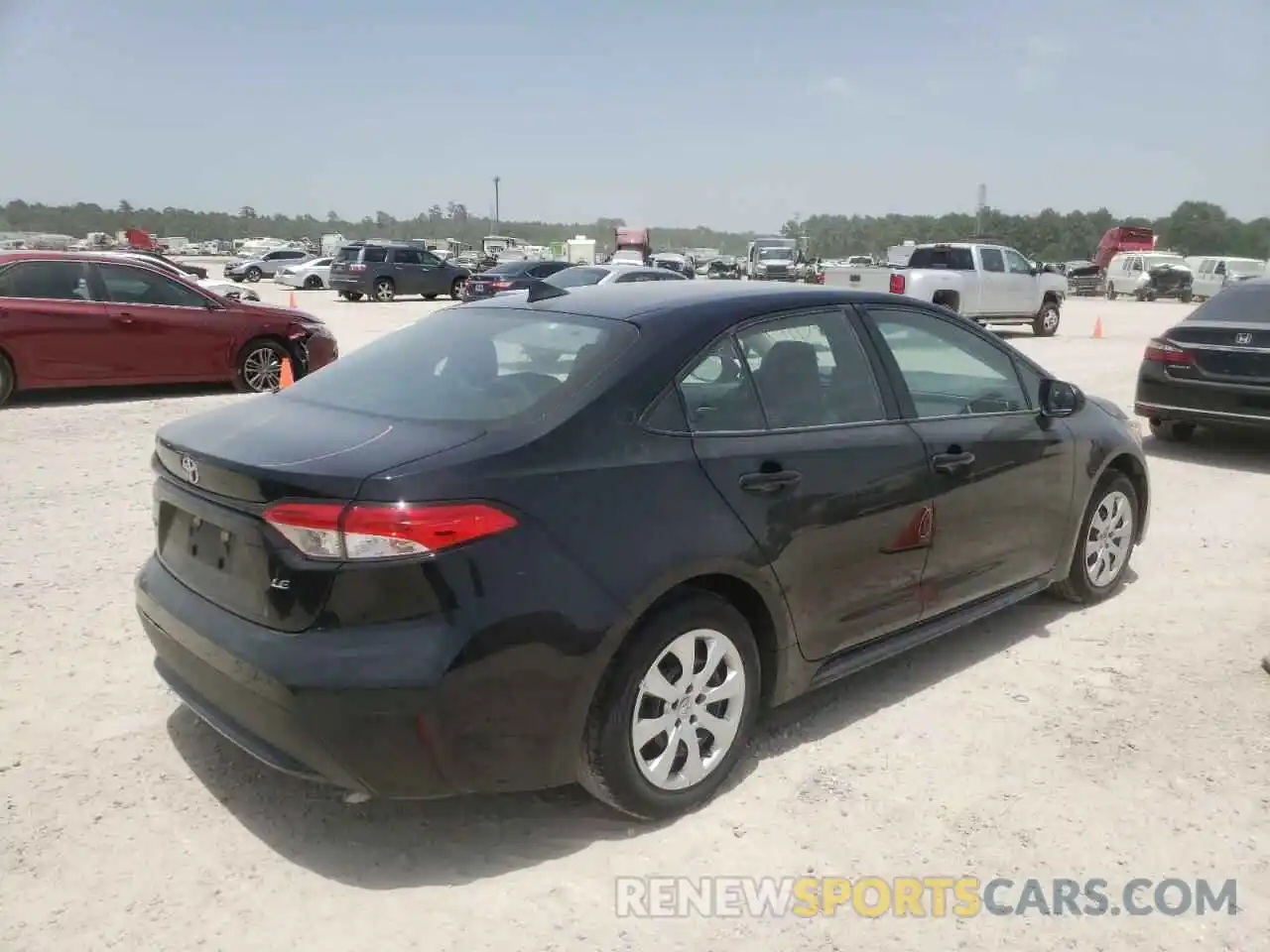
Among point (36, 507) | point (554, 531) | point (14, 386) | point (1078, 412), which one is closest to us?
point (554, 531)

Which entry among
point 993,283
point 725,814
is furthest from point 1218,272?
point 725,814

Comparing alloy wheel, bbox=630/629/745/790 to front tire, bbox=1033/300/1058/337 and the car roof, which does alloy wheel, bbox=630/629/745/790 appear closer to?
the car roof

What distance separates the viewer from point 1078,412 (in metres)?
4.91

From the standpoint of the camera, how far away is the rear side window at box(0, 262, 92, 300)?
10125 millimetres

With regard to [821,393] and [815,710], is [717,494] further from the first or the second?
[815,710]

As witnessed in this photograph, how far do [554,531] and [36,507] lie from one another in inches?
201

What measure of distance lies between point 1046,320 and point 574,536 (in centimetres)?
2199

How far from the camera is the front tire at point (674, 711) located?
9.77 feet

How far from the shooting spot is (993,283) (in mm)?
20969

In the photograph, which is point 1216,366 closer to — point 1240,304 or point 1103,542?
point 1240,304

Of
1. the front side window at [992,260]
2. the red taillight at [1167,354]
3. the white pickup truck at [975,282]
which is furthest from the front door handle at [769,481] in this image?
the front side window at [992,260]

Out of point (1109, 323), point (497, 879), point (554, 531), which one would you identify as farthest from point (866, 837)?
point (1109, 323)

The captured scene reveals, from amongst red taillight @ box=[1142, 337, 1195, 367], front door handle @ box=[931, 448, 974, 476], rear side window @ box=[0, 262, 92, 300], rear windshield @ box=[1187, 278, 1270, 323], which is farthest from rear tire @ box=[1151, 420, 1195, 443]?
rear side window @ box=[0, 262, 92, 300]

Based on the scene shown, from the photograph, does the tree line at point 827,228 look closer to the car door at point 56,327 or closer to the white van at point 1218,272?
the white van at point 1218,272
